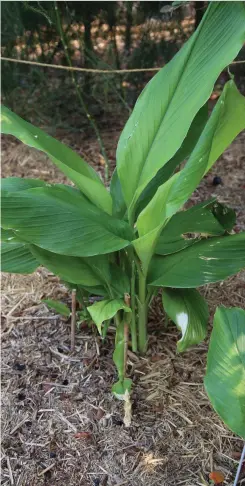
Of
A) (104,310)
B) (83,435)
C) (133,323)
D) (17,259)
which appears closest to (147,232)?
(104,310)

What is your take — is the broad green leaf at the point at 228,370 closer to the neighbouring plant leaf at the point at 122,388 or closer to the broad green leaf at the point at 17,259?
the neighbouring plant leaf at the point at 122,388

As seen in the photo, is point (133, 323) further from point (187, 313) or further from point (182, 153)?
point (182, 153)

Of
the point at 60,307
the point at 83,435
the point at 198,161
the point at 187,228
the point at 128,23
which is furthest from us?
the point at 128,23

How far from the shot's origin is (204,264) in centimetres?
127

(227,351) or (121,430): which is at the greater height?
(227,351)

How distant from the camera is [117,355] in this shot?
1.27 metres

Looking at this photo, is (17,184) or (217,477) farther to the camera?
(17,184)

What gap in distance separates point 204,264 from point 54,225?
36 cm

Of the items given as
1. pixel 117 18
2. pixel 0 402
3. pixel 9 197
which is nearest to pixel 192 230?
pixel 9 197

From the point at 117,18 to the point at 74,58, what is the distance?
0.91 feet

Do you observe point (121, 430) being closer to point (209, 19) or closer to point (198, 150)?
point (198, 150)

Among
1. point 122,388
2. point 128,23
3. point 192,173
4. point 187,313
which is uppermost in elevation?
point 128,23

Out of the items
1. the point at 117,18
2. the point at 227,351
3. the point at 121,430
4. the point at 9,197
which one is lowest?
the point at 121,430

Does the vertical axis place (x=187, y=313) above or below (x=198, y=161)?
below
